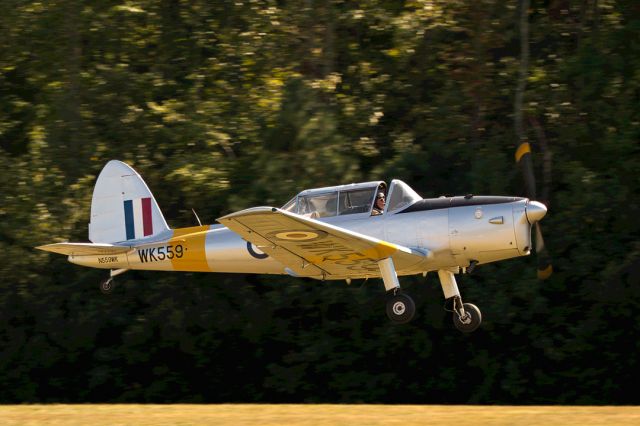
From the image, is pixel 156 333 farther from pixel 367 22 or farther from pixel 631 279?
pixel 631 279

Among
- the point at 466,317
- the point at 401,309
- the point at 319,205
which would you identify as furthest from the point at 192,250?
the point at 466,317

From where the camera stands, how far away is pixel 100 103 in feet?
61.8

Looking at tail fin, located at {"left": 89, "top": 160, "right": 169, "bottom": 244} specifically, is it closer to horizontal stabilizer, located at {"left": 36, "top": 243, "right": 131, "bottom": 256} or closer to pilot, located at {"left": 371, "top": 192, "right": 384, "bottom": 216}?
horizontal stabilizer, located at {"left": 36, "top": 243, "right": 131, "bottom": 256}

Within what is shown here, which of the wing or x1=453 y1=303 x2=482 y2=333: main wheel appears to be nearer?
the wing

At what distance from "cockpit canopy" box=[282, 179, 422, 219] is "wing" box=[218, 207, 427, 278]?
1.63ft

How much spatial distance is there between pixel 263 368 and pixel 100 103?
5.02m

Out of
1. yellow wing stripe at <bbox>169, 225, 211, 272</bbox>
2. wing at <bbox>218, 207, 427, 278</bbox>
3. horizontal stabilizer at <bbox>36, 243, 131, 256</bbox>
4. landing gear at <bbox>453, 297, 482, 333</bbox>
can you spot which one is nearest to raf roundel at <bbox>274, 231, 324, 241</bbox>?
wing at <bbox>218, 207, 427, 278</bbox>

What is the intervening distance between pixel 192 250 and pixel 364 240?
2.70 m

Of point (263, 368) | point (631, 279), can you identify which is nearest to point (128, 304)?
point (263, 368)

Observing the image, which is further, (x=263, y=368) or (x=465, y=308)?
(x=263, y=368)

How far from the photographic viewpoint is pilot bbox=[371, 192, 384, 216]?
1307 cm

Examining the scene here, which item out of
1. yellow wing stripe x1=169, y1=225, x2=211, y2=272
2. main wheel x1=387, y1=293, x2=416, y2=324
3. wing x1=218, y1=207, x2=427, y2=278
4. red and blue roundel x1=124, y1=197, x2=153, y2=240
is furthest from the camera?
red and blue roundel x1=124, y1=197, x2=153, y2=240

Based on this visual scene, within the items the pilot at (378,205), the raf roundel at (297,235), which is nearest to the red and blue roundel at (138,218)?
the raf roundel at (297,235)

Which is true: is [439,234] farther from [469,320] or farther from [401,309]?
[469,320]
